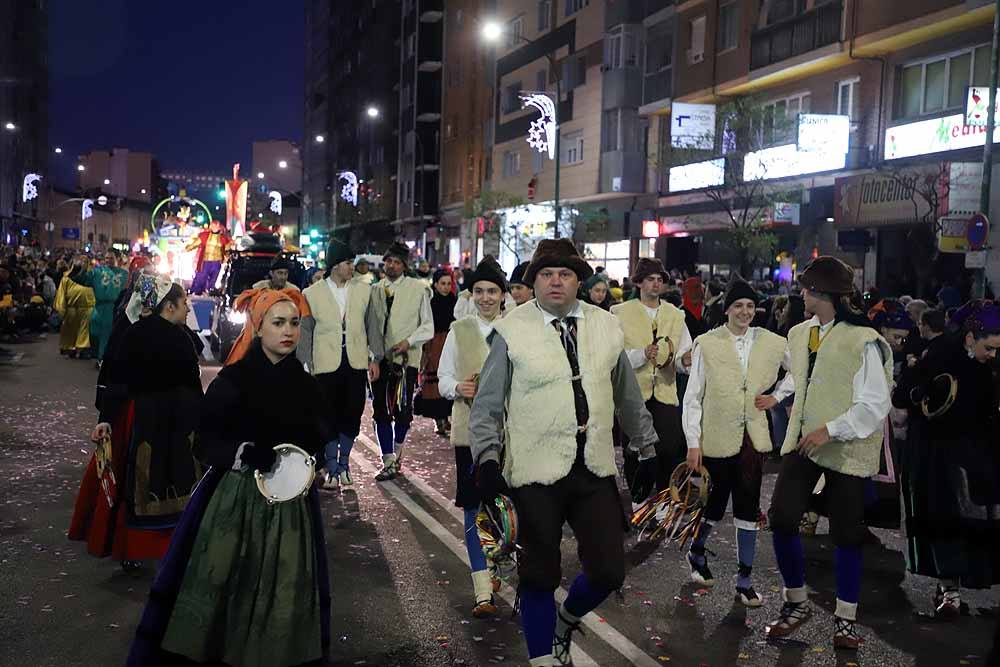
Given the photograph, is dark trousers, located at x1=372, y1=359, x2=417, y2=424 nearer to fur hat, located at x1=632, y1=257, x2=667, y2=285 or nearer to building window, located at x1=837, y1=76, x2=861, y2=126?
fur hat, located at x1=632, y1=257, x2=667, y2=285

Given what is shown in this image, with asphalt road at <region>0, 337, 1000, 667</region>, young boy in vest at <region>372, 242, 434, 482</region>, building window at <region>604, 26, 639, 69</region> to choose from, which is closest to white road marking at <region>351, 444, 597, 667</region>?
asphalt road at <region>0, 337, 1000, 667</region>

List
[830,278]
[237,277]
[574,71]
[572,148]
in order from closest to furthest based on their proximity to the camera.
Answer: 1. [830,278]
2. [237,277]
3. [572,148]
4. [574,71]

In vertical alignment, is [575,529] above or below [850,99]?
below

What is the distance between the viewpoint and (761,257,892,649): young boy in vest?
5980mm

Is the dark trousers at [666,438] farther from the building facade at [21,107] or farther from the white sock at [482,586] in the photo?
the building facade at [21,107]

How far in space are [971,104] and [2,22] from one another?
250 ft

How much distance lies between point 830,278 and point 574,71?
36377 mm

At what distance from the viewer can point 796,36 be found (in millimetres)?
26844

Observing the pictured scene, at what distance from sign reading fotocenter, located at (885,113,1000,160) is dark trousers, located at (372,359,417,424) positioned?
13880 mm

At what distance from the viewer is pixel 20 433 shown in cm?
1291

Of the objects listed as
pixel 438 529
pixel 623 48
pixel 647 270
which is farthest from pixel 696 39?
pixel 438 529

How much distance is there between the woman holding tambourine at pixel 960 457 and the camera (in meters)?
6.56

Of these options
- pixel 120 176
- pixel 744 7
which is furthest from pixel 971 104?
pixel 120 176

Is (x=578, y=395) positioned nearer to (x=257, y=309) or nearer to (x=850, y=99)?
(x=257, y=309)
